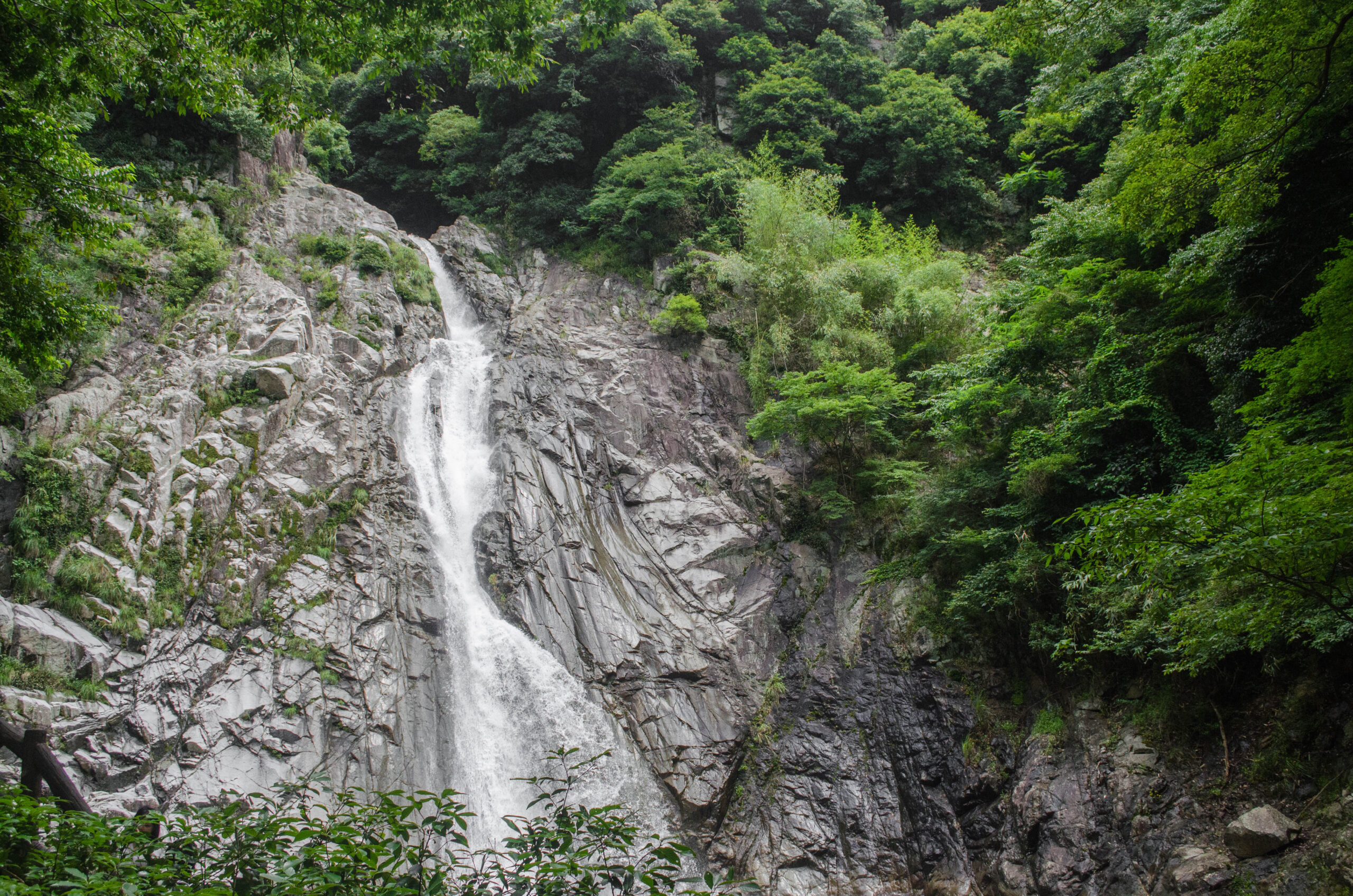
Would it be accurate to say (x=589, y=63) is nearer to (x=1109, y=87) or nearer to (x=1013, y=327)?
(x=1109, y=87)

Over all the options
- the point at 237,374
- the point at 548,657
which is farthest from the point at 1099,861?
the point at 237,374

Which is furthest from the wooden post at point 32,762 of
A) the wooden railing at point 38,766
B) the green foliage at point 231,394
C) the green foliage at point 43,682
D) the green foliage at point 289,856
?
the green foliage at point 231,394

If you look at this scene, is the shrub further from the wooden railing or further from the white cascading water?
the wooden railing

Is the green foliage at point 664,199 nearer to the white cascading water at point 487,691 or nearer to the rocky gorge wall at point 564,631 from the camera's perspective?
the rocky gorge wall at point 564,631

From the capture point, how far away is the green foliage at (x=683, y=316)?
19078mm

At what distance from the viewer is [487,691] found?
42.4 feet

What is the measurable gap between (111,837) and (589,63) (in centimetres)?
2739

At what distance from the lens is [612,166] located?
23859 mm

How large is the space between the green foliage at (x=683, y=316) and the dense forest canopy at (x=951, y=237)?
0.32 ft

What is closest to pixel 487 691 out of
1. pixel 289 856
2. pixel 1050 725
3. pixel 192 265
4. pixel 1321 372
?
pixel 1050 725

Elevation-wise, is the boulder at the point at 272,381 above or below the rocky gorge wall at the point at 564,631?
above

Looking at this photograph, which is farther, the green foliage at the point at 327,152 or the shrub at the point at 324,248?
the green foliage at the point at 327,152

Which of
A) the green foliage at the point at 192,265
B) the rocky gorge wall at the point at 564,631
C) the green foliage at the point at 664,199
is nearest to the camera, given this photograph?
the rocky gorge wall at the point at 564,631

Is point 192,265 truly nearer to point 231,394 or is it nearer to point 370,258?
point 231,394
